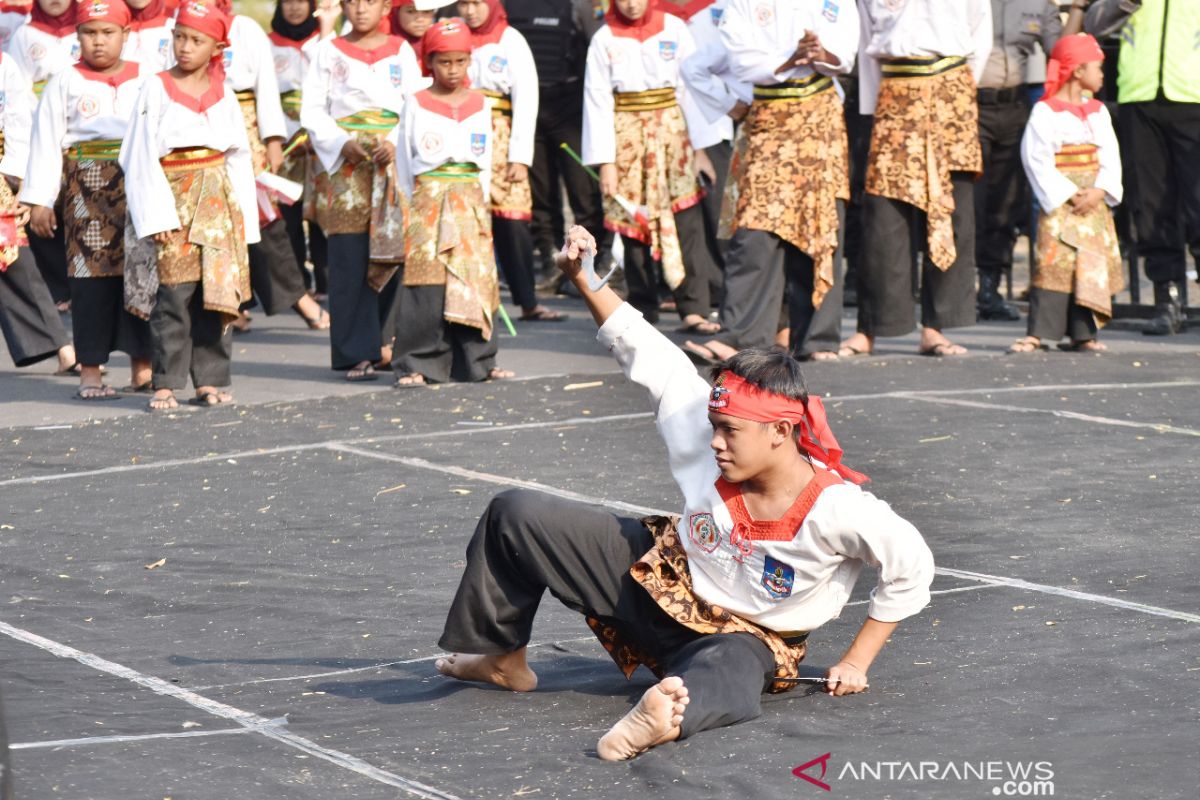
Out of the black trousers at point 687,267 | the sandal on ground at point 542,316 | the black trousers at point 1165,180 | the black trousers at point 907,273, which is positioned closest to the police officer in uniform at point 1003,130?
the black trousers at point 1165,180

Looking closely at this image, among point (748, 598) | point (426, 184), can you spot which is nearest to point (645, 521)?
point (748, 598)

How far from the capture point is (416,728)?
451cm

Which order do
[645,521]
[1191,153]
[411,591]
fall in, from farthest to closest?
[1191,153] < [411,591] < [645,521]

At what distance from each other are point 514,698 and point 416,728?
32 cm

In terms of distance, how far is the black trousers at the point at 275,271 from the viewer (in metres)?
11.8

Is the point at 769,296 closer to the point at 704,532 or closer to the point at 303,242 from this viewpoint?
the point at 303,242

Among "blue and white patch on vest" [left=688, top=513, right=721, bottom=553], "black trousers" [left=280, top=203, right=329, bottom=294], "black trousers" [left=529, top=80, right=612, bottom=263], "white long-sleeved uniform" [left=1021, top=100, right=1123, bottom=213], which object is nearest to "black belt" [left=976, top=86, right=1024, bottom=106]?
"white long-sleeved uniform" [left=1021, top=100, right=1123, bottom=213]

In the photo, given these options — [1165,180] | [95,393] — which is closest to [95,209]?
[95,393]

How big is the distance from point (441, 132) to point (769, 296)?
1784 mm

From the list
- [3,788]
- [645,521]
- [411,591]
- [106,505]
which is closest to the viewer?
[3,788]

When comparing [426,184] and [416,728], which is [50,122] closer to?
[426,184]

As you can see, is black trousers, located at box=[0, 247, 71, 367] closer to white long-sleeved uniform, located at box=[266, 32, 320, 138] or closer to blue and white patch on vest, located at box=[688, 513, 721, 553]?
white long-sleeved uniform, located at box=[266, 32, 320, 138]

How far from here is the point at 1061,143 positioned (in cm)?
1057

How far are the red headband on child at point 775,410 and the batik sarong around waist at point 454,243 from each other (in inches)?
211
